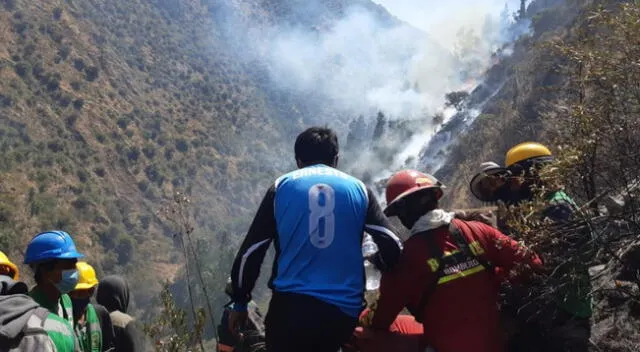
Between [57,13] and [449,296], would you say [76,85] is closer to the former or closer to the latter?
[57,13]

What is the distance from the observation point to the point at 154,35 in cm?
7631

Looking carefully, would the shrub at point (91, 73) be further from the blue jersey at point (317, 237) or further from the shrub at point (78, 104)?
the blue jersey at point (317, 237)

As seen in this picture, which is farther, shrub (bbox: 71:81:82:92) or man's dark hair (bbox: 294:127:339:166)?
shrub (bbox: 71:81:82:92)

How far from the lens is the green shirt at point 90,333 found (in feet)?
10.7

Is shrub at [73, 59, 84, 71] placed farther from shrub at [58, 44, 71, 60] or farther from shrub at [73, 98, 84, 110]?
shrub at [73, 98, 84, 110]

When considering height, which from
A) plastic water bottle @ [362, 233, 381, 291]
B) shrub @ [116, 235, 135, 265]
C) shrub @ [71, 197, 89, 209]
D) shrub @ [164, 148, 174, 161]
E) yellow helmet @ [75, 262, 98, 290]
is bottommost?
shrub @ [116, 235, 135, 265]

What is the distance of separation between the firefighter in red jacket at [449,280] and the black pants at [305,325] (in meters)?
0.37

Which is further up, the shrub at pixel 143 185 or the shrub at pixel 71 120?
the shrub at pixel 71 120

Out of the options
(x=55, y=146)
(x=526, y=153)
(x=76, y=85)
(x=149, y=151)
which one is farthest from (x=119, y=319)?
(x=76, y=85)

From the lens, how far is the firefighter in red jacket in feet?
9.25

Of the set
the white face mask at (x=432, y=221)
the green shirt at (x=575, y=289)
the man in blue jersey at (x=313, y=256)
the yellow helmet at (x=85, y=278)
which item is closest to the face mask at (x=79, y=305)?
the yellow helmet at (x=85, y=278)

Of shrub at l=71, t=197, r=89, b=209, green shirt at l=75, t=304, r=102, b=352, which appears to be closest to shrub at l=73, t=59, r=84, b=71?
shrub at l=71, t=197, r=89, b=209

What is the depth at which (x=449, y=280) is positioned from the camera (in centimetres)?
286

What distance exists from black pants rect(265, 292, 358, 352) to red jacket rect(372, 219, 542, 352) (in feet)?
1.11
